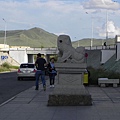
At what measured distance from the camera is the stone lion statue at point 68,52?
15.0 m

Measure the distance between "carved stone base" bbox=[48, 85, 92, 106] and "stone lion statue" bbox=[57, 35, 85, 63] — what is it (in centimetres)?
107

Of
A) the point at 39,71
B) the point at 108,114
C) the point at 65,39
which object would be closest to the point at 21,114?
the point at 108,114

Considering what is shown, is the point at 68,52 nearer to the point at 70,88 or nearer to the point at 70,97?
the point at 70,88

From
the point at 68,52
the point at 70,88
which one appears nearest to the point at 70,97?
the point at 70,88

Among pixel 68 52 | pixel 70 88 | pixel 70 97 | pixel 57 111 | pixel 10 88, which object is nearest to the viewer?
pixel 57 111

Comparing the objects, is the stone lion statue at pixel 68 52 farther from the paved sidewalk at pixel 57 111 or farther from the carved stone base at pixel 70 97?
the paved sidewalk at pixel 57 111

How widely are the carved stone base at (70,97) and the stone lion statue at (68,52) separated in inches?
42.2

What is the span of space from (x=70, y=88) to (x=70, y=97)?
35 centimetres

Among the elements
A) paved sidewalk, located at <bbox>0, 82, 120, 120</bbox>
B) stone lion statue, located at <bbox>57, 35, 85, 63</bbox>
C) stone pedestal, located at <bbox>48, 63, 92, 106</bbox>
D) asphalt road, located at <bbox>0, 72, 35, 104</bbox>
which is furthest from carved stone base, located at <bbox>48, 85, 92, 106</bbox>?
asphalt road, located at <bbox>0, 72, 35, 104</bbox>

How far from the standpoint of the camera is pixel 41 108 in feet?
45.6

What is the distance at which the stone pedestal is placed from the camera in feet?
47.6

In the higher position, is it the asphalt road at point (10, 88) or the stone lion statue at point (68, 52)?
the stone lion statue at point (68, 52)

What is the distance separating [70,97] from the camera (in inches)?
573

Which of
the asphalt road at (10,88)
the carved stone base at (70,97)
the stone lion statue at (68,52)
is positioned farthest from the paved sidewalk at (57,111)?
the asphalt road at (10,88)
